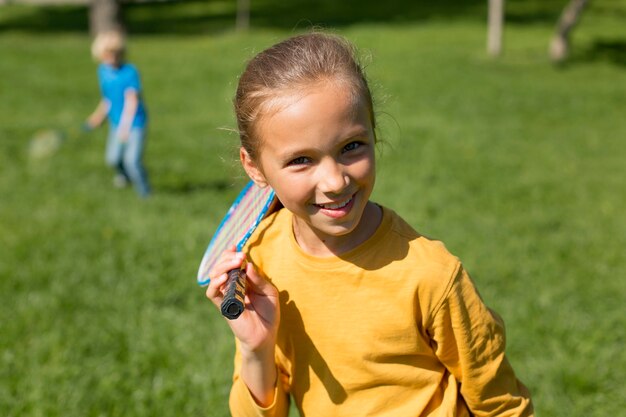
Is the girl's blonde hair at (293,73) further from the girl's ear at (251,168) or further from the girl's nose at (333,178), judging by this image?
the girl's nose at (333,178)

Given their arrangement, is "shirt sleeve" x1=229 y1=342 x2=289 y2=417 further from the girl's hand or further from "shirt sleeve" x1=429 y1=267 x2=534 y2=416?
"shirt sleeve" x1=429 y1=267 x2=534 y2=416

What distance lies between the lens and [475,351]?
193cm

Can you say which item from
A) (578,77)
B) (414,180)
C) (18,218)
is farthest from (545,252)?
(578,77)

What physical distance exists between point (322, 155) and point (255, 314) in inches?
18.2

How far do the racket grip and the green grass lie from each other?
0.55 metres

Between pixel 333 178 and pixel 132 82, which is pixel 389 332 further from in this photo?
pixel 132 82

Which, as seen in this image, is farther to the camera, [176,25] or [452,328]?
[176,25]

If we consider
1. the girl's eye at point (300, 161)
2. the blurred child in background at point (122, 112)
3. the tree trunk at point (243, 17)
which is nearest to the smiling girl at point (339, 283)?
the girl's eye at point (300, 161)

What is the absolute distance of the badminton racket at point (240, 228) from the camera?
1.88 m

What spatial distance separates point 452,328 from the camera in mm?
1913

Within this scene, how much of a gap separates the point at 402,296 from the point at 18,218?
5.42 metres

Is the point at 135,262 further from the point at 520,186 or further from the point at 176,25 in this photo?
the point at 176,25

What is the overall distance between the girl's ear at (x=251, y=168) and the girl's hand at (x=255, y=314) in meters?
0.20

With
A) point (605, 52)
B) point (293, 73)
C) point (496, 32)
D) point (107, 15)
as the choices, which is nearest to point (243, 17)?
point (107, 15)
